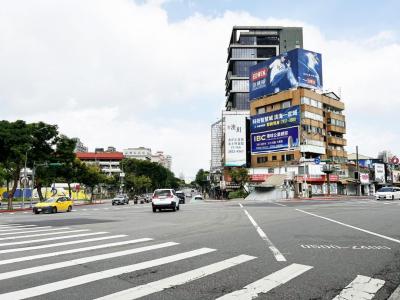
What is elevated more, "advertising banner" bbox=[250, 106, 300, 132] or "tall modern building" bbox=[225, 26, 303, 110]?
"tall modern building" bbox=[225, 26, 303, 110]

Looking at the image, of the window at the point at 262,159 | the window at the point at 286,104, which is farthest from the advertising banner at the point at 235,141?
the window at the point at 286,104

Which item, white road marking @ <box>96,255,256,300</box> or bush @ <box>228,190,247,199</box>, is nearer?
white road marking @ <box>96,255,256,300</box>

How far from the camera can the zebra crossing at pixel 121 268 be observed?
5.80 meters

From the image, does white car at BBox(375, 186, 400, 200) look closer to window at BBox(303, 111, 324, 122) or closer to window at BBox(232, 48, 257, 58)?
window at BBox(303, 111, 324, 122)

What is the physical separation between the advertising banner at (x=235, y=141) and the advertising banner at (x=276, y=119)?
10.7ft

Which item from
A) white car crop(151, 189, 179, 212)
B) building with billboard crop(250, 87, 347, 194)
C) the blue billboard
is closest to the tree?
building with billboard crop(250, 87, 347, 194)

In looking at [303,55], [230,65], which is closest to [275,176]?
[303,55]

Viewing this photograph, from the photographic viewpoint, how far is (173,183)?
589ft

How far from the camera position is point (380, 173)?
9212 centimetres

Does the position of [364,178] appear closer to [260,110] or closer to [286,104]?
[286,104]

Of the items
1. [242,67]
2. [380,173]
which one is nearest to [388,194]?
[380,173]

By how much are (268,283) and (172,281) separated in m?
1.52

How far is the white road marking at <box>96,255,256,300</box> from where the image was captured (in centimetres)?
563

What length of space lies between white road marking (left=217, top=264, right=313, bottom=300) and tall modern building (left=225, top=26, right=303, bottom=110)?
108301mm
